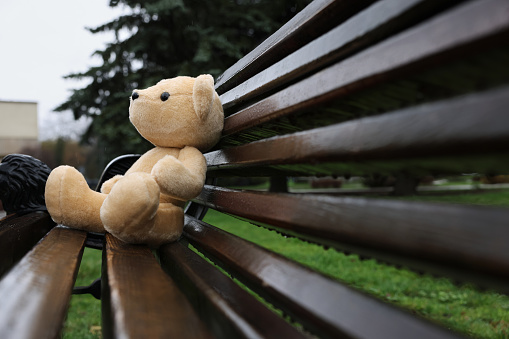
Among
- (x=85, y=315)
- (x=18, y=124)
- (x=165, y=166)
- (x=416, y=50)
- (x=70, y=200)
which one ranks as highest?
(x=18, y=124)

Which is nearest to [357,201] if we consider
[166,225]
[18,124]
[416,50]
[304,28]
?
[416,50]

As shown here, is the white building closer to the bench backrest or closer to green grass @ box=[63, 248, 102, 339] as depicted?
green grass @ box=[63, 248, 102, 339]

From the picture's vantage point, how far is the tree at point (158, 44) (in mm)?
8633

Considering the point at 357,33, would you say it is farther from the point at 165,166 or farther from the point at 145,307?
the point at 165,166

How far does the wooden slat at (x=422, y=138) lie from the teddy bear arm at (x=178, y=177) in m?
0.50

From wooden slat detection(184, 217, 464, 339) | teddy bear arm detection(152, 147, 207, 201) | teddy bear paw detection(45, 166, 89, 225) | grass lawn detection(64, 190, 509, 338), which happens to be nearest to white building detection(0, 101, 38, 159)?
grass lawn detection(64, 190, 509, 338)

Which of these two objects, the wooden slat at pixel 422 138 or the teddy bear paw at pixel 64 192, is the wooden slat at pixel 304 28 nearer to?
the wooden slat at pixel 422 138

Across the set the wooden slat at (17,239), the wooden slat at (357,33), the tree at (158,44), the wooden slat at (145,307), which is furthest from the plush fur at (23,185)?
the tree at (158,44)

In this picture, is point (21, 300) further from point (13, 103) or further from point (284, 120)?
point (13, 103)

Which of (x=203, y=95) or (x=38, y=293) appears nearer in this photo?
(x=38, y=293)

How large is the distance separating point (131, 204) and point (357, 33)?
0.77m

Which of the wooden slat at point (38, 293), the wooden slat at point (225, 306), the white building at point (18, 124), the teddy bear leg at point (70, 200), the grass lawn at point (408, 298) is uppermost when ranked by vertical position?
the white building at point (18, 124)

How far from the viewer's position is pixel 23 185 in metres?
1.65

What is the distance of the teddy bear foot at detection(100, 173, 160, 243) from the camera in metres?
1.10
